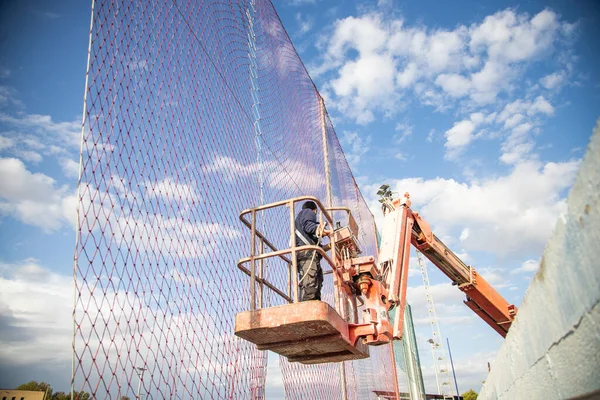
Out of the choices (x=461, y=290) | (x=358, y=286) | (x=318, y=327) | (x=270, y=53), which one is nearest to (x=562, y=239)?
(x=318, y=327)

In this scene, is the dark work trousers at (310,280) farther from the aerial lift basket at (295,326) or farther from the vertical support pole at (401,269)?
the vertical support pole at (401,269)

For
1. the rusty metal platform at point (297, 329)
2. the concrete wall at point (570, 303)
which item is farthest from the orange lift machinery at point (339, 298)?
the concrete wall at point (570, 303)

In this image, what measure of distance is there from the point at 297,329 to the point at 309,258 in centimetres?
81

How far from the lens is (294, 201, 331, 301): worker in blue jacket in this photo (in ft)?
13.0

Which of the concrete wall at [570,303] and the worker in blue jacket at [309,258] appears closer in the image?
the concrete wall at [570,303]

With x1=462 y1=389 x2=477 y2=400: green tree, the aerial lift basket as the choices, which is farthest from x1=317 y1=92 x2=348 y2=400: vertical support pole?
x1=462 y1=389 x2=477 y2=400: green tree

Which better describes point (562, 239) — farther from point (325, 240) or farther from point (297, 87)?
point (297, 87)

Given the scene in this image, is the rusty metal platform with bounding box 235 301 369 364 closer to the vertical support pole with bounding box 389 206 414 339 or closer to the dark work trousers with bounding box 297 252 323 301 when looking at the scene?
the dark work trousers with bounding box 297 252 323 301

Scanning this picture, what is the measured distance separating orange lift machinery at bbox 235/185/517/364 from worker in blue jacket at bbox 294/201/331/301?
14 cm

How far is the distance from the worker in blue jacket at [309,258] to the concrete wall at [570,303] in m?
2.48

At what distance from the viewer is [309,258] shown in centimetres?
405

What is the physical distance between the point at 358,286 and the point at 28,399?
4238 cm

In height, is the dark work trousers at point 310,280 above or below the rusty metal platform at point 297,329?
above

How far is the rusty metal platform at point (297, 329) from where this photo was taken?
10.8 ft
